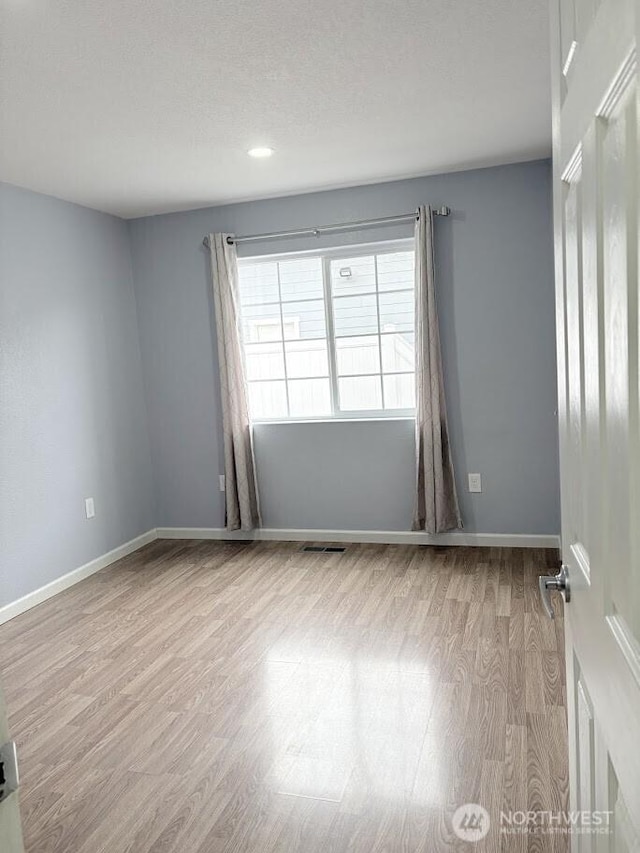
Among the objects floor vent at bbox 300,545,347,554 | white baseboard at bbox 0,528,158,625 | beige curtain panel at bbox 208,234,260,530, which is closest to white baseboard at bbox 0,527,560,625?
white baseboard at bbox 0,528,158,625

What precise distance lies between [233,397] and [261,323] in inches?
22.8

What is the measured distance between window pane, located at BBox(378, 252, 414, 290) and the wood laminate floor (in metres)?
1.86

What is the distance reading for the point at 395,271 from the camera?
4.45 metres

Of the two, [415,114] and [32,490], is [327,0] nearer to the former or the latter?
[415,114]

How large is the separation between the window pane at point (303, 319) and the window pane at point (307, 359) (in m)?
0.06

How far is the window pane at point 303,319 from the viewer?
4.65 meters

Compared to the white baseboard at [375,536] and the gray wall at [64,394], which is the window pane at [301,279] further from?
the white baseboard at [375,536]

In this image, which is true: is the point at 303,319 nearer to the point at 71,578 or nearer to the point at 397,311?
the point at 397,311

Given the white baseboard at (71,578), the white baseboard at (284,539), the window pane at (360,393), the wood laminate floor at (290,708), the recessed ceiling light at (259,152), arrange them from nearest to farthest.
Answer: the wood laminate floor at (290,708) → the recessed ceiling light at (259,152) → the white baseboard at (71,578) → the white baseboard at (284,539) → the window pane at (360,393)

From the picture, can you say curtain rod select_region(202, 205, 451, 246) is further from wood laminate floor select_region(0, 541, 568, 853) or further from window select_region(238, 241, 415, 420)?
wood laminate floor select_region(0, 541, 568, 853)

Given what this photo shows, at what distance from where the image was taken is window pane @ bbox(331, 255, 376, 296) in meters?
4.50

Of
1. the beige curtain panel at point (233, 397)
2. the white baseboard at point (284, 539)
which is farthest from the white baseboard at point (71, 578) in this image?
the beige curtain panel at point (233, 397)

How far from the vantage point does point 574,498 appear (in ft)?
3.83

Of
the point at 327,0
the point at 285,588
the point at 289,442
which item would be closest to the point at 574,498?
the point at 327,0
